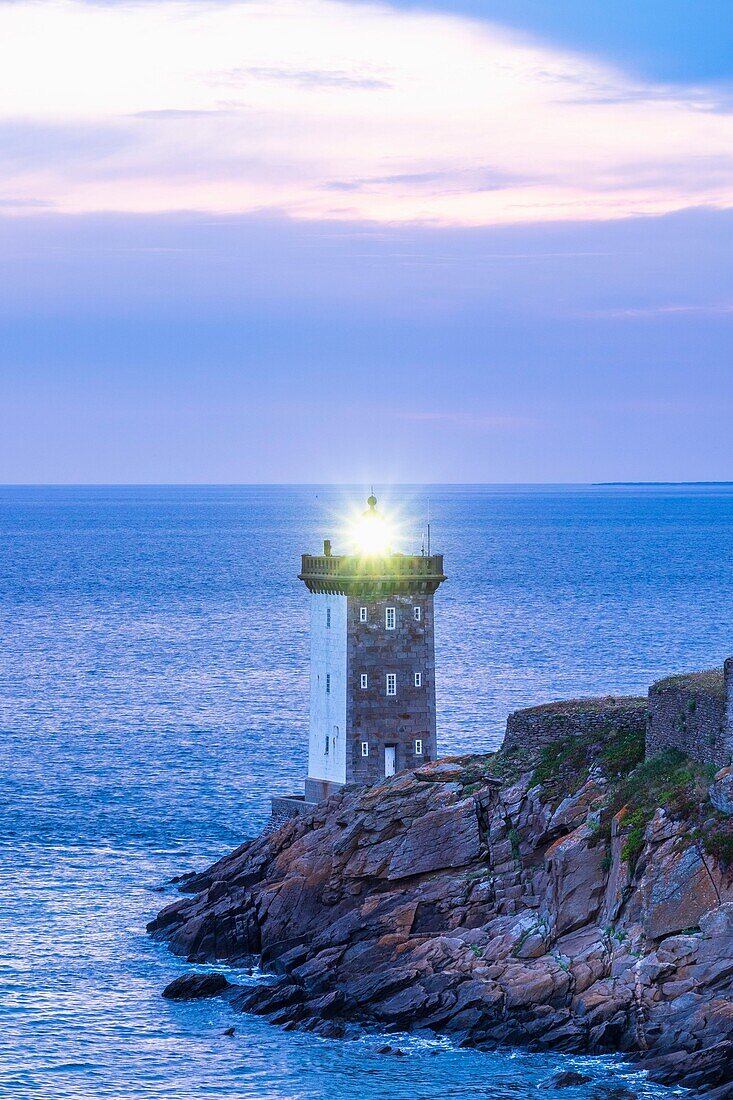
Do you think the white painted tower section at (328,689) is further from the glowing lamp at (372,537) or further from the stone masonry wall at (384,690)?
the glowing lamp at (372,537)

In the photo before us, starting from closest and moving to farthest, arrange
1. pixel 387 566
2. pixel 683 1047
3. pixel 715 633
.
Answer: pixel 683 1047 < pixel 387 566 < pixel 715 633

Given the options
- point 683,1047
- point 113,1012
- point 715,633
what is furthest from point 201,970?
point 715,633

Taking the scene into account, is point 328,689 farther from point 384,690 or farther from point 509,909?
point 509,909

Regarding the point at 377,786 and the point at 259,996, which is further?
the point at 377,786

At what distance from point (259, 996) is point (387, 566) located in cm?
1847

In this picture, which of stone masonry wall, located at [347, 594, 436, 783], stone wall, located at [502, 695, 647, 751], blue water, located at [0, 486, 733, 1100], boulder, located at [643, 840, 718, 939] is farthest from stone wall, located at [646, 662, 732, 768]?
stone masonry wall, located at [347, 594, 436, 783]

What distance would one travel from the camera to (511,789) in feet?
172

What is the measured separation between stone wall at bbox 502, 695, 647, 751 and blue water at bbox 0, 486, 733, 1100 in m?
12.0

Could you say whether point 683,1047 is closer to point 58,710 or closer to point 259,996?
point 259,996

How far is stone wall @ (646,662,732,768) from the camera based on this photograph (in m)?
47.2

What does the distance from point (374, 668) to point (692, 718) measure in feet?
51.9

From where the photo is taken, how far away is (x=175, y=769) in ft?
268

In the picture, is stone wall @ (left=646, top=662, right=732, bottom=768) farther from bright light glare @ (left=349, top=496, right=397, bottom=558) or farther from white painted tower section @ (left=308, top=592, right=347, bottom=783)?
bright light glare @ (left=349, top=496, right=397, bottom=558)

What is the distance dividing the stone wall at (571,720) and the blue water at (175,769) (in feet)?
39.4
